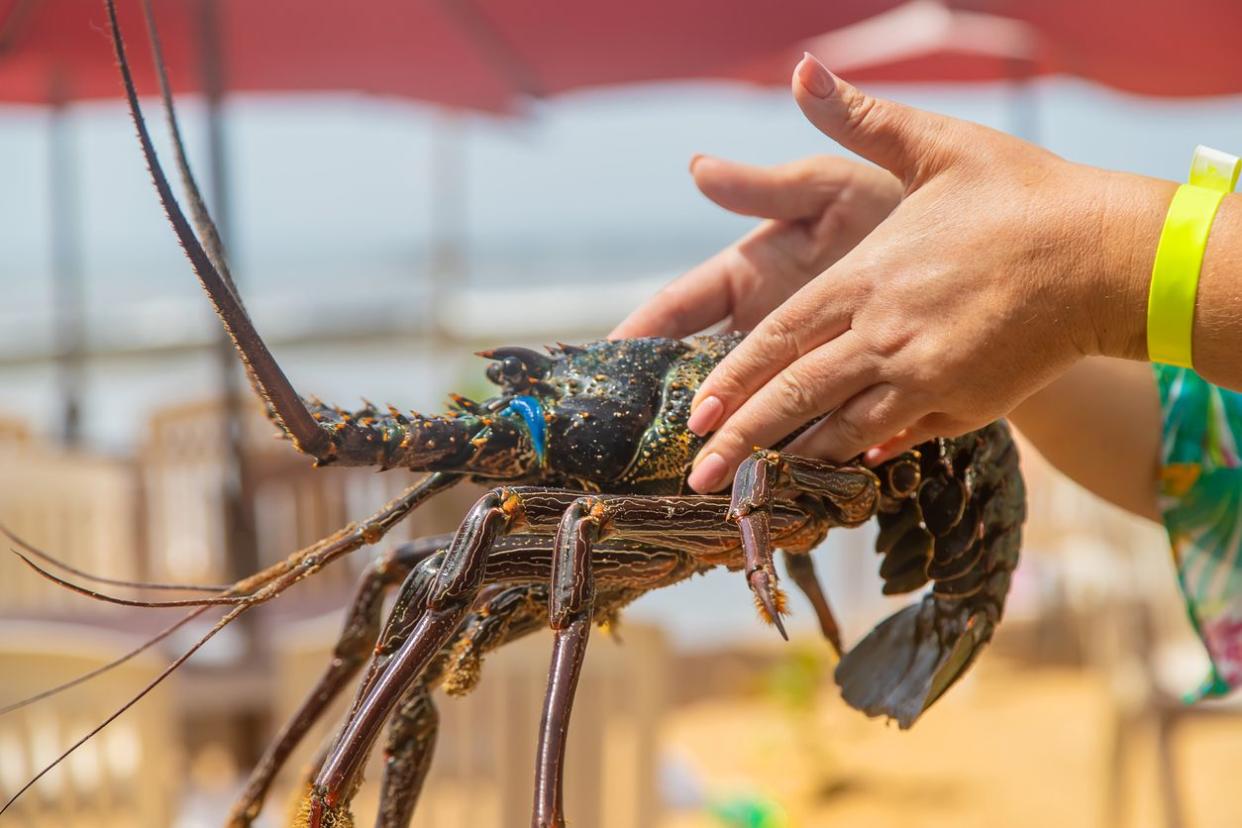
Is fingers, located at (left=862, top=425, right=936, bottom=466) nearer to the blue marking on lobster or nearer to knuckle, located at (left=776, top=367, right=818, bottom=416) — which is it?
knuckle, located at (left=776, top=367, right=818, bottom=416)

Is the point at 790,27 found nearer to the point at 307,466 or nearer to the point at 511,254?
the point at 307,466

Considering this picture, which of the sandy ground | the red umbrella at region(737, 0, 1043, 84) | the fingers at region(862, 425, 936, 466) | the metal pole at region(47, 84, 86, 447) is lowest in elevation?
the sandy ground

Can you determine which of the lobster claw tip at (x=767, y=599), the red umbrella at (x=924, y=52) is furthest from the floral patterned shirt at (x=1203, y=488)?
the red umbrella at (x=924, y=52)

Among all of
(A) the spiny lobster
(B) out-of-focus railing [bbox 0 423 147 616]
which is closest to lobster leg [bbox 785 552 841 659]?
(A) the spiny lobster

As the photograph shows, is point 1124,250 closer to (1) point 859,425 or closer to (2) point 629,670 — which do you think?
(1) point 859,425

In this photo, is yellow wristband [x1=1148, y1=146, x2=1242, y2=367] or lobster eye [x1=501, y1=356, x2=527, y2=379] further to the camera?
lobster eye [x1=501, y1=356, x2=527, y2=379]

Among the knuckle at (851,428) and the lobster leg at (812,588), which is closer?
the knuckle at (851,428)

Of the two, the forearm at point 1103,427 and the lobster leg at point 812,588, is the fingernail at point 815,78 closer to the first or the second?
the lobster leg at point 812,588

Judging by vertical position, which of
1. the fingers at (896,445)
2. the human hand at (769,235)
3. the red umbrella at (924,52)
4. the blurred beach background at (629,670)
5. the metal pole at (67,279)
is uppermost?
the red umbrella at (924,52)
